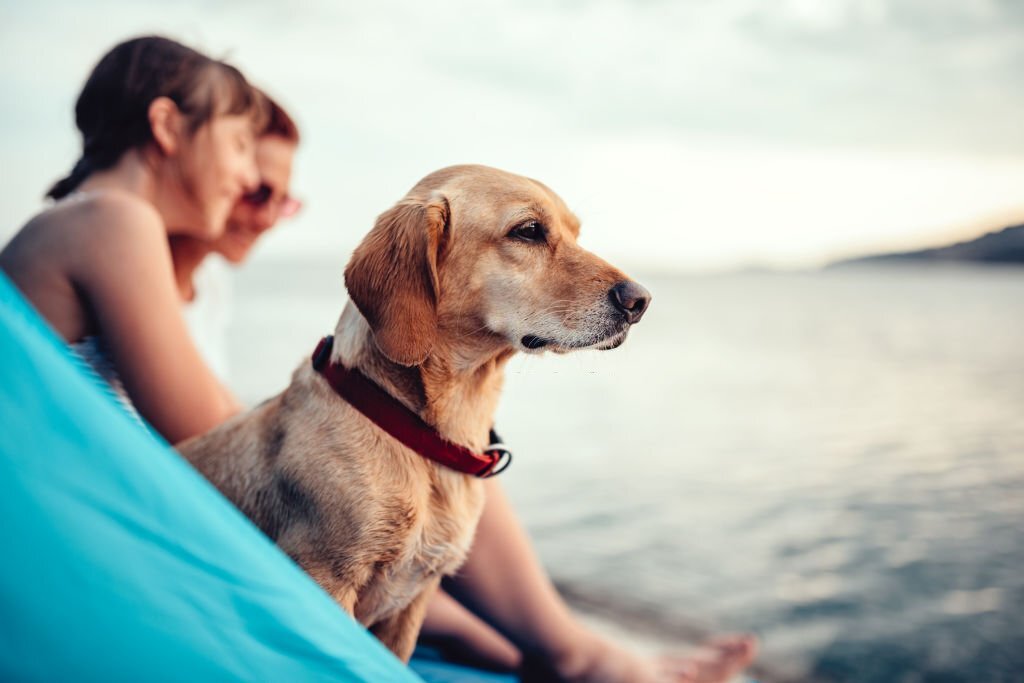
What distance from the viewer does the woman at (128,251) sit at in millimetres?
1835

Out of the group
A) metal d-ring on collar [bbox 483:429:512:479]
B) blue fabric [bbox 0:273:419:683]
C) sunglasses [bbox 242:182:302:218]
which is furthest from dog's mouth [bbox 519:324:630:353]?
sunglasses [bbox 242:182:302:218]

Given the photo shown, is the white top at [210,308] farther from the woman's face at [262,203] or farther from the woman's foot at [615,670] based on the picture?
the woman's foot at [615,670]

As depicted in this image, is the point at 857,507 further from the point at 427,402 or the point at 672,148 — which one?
the point at 427,402

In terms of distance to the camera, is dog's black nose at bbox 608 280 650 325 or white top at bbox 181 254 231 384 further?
white top at bbox 181 254 231 384

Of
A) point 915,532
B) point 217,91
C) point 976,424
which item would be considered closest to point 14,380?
point 217,91

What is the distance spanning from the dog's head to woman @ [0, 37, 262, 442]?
62 cm

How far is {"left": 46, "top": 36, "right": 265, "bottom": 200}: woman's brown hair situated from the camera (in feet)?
7.67

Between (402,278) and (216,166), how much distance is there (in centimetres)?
122

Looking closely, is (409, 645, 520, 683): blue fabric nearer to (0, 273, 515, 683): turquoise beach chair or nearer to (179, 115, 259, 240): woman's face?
(0, 273, 515, 683): turquoise beach chair

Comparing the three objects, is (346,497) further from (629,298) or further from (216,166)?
(216,166)

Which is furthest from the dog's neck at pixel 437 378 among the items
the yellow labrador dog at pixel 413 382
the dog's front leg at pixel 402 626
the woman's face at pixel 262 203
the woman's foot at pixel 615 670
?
the woman's face at pixel 262 203

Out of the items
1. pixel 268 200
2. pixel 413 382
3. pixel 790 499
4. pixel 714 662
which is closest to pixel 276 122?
pixel 268 200

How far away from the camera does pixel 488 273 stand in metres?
1.69

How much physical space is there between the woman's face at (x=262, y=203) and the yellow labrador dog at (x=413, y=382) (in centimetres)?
133
